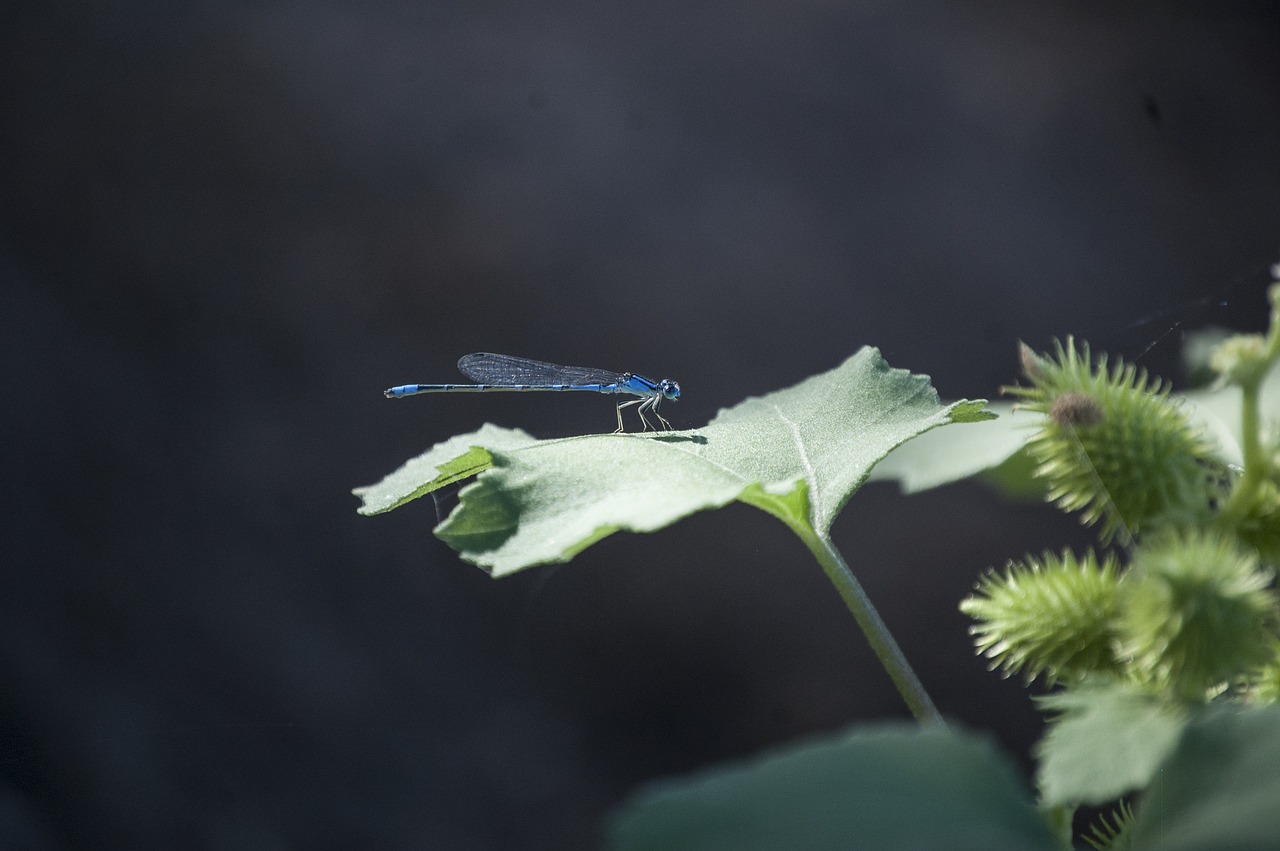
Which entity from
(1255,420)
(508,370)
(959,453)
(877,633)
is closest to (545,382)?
(508,370)

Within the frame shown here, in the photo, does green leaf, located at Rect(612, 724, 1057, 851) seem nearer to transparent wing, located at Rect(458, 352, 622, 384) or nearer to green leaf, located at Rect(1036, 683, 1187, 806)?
green leaf, located at Rect(1036, 683, 1187, 806)

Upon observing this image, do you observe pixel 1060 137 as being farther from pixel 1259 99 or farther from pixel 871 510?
pixel 871 510

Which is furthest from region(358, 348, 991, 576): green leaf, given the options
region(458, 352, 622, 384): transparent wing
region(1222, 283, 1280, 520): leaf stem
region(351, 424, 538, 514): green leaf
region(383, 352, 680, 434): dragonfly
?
region(458, 352, 622, 384): transparent wing

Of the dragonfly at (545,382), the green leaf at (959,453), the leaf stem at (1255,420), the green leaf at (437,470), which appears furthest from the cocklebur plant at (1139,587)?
the dragonfly at (545,382)

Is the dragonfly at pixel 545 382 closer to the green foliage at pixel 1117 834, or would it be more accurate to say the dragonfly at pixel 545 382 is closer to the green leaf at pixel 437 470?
the green leaf at pixel 437 470

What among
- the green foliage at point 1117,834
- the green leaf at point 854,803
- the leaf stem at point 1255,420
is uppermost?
the leaf stem at point 1255,420

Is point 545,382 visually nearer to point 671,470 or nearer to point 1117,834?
point 671,470

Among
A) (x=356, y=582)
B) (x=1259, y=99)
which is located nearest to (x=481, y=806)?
(x=356, y=582)

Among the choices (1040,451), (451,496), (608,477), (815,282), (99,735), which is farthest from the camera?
(815,282)
